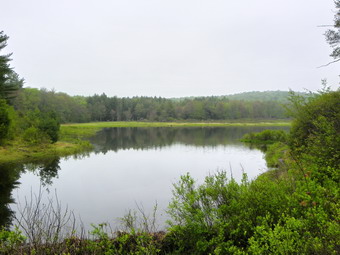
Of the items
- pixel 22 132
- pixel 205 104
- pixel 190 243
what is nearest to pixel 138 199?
pixel 190 243

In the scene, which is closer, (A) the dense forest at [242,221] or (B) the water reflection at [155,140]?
(A) the dense forest at [242,221]

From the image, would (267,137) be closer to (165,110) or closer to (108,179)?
(108,179)

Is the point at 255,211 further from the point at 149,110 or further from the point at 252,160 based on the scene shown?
the point at 149,110

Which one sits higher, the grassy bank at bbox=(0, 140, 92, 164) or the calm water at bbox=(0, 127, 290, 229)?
the grassy bank at bbox=(0, 140, 92, 164)

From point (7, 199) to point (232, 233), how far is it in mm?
14270

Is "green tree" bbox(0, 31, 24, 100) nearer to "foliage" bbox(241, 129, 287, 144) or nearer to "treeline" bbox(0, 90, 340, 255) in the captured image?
"treeline" bbox(0, 90, 340, 255)

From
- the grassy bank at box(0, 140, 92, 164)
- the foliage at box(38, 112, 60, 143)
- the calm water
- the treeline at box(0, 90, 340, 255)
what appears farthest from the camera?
the foliage at box(38, 112, 60, 143)

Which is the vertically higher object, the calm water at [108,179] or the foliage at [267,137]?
the foliage at [267,137]

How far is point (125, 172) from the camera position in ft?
77.6

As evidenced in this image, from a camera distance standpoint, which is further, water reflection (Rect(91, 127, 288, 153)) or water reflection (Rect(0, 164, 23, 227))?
water reflection (Rect(91, 127, 288, 153))

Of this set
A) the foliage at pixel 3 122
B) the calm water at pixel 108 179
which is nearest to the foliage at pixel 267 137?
the calm water at pixel 108 179

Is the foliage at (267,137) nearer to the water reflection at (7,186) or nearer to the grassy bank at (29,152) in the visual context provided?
the grassy bank at (29,152)

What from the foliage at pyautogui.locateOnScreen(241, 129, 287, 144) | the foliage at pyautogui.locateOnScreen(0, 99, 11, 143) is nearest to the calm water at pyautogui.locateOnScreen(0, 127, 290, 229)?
the foliage at pyautogui.locateOnScreen(0, 99, 11, 143)

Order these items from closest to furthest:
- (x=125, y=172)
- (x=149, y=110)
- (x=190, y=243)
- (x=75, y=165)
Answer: (x=190, y=243) → (x=125, y=172) → (x=75, y=165) → (x=149, y=110)
